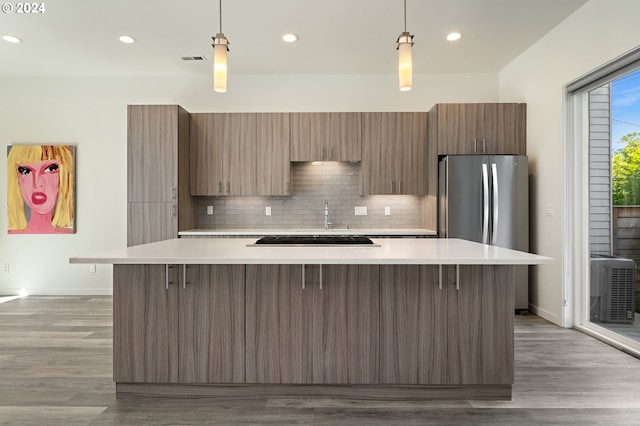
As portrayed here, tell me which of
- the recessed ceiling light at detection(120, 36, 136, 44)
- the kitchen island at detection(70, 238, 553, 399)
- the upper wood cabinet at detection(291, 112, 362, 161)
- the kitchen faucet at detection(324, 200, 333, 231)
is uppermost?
the recessed ceiling light at detection(120, 36, 136, 44)

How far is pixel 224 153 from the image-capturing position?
480 cm

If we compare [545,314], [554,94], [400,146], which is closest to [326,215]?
[400,146]

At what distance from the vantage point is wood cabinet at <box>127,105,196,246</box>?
4457mm

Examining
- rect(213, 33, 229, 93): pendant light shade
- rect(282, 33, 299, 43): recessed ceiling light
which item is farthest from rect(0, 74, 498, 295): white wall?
rect(213, 33, 229, 93): pendant light shade

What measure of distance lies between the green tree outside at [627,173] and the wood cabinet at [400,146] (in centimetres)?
184

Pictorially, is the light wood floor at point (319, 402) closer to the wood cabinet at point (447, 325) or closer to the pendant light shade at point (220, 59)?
the wood cabinet at point (447, 325)

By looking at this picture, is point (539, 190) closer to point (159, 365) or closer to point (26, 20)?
point (159, 365)

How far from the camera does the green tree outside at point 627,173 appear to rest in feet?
10.4

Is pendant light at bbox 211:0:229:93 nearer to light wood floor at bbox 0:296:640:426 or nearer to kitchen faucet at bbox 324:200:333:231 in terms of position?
light wood floor at bbox 0:296:640:426

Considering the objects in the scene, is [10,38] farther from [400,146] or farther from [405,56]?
[400,146]

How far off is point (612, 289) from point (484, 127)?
1970 mm

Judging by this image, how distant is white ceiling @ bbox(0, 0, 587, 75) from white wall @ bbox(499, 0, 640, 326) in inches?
7.1

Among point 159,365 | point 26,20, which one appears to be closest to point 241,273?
point 159,365

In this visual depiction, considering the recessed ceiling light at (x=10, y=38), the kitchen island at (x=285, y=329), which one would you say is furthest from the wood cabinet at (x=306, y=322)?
the recessed ceiling light at (x=10, y=38)
